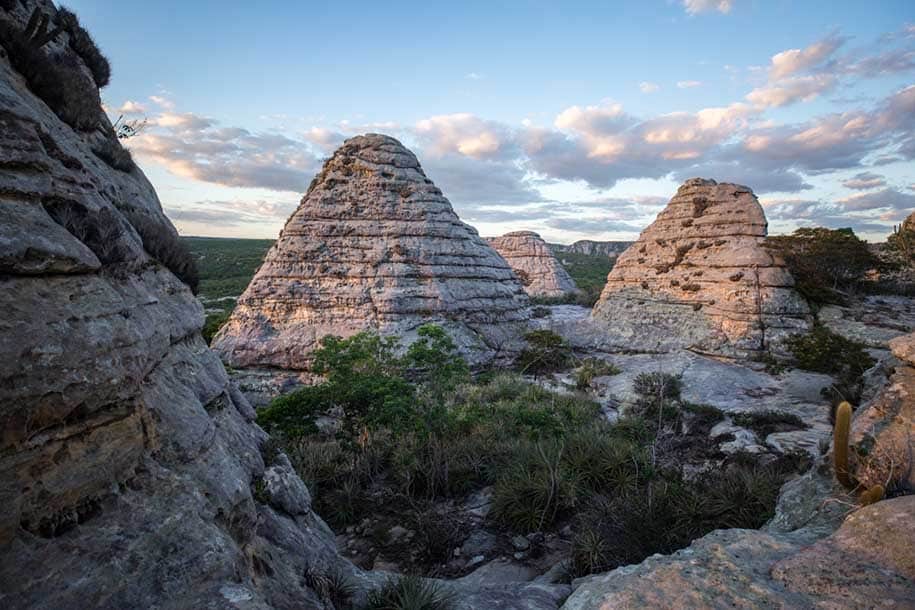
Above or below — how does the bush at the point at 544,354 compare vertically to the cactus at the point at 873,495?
below

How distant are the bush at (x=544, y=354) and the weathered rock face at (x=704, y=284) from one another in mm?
2416

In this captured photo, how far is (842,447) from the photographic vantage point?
3.60m

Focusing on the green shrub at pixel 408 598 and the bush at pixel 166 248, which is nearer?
the green shrub at pixel 408 598

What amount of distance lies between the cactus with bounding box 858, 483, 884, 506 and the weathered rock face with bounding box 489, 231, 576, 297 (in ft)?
106

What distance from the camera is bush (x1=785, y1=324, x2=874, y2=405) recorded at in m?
10.9

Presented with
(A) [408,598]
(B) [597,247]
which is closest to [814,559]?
(A) [408,598]

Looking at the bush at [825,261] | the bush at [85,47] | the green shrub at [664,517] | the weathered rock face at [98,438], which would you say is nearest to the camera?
the weathered rock face at [98,438]

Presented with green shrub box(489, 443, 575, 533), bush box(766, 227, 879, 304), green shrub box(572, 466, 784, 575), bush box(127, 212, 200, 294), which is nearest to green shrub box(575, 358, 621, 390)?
bush box(766, 227, 879, 304)

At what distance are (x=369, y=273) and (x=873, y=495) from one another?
1377 cm

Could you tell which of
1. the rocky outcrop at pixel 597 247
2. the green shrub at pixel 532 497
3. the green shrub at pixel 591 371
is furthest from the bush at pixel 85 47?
the rocky outcrop at pixel 597 247

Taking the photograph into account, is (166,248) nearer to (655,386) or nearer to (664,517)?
(664,517)

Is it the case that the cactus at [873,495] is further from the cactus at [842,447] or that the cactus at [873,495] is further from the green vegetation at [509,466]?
the green vegetation at [509,466]

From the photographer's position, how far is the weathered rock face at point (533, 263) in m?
36.4

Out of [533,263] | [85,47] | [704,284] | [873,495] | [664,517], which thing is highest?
[85,47]
